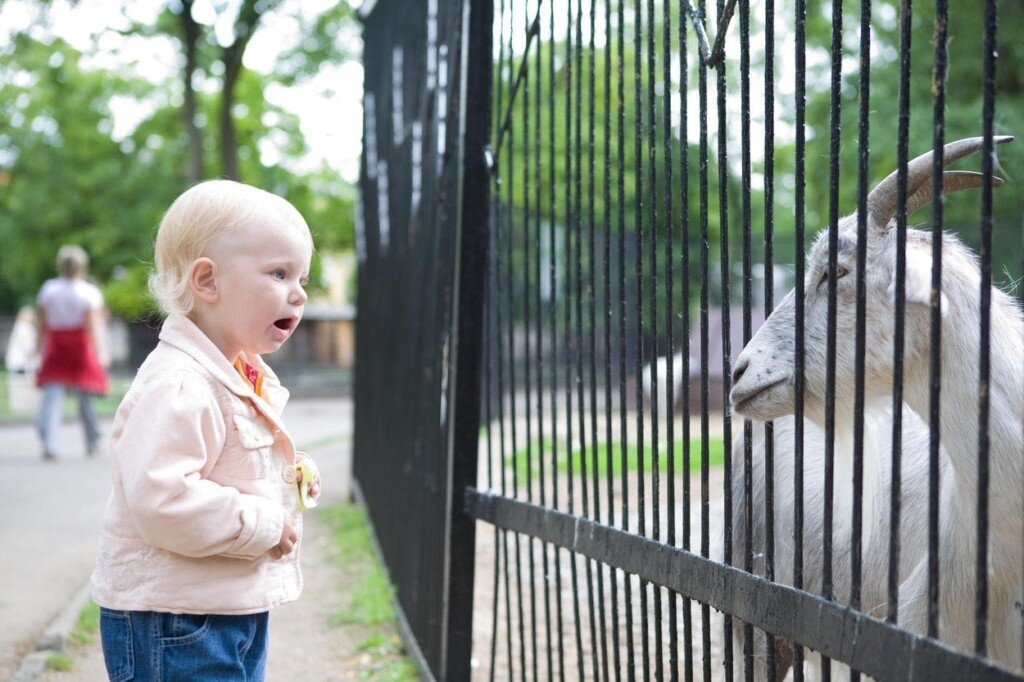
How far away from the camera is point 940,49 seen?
1800mm

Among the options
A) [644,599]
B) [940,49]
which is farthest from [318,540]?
[940,49]

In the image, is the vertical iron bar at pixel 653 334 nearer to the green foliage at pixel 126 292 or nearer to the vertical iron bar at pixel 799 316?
the vertical iron bar at pixel 799 316

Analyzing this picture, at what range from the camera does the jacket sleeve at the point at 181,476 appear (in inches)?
92.1

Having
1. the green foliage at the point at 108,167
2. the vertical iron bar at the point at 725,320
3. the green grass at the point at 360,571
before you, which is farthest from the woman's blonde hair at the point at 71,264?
the green foliage at the point at 108,167

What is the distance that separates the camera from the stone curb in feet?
16.1

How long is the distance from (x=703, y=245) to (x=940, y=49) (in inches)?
33.3

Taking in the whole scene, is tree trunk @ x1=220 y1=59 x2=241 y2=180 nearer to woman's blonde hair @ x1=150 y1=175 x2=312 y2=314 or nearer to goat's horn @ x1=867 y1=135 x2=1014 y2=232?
woman's blonde hair @ x1=150 y1=175 x2=312 y2=314

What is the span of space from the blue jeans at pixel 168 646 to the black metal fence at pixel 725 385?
993mm

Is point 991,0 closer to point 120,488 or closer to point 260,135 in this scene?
point 120,488

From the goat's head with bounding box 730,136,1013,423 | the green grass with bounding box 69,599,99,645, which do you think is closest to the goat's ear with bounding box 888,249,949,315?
the goat's head with bounding box 730,136,1013,423

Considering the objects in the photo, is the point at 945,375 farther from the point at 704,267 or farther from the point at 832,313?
the point at 704,267

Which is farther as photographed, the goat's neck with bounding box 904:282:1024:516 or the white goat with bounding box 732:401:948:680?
the white goat with bounding box 732:401:948:680

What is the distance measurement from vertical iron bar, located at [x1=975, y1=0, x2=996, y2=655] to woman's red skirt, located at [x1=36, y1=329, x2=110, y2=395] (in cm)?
1191

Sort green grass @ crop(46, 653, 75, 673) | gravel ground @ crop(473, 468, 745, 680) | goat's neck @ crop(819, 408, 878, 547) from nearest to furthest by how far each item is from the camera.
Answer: goat's neck @ crop(819, 408, 878, 547) < gravel ground @ crop(473, 468, 745, 680) < green grass @ crop(46, 653, 75, 673)
